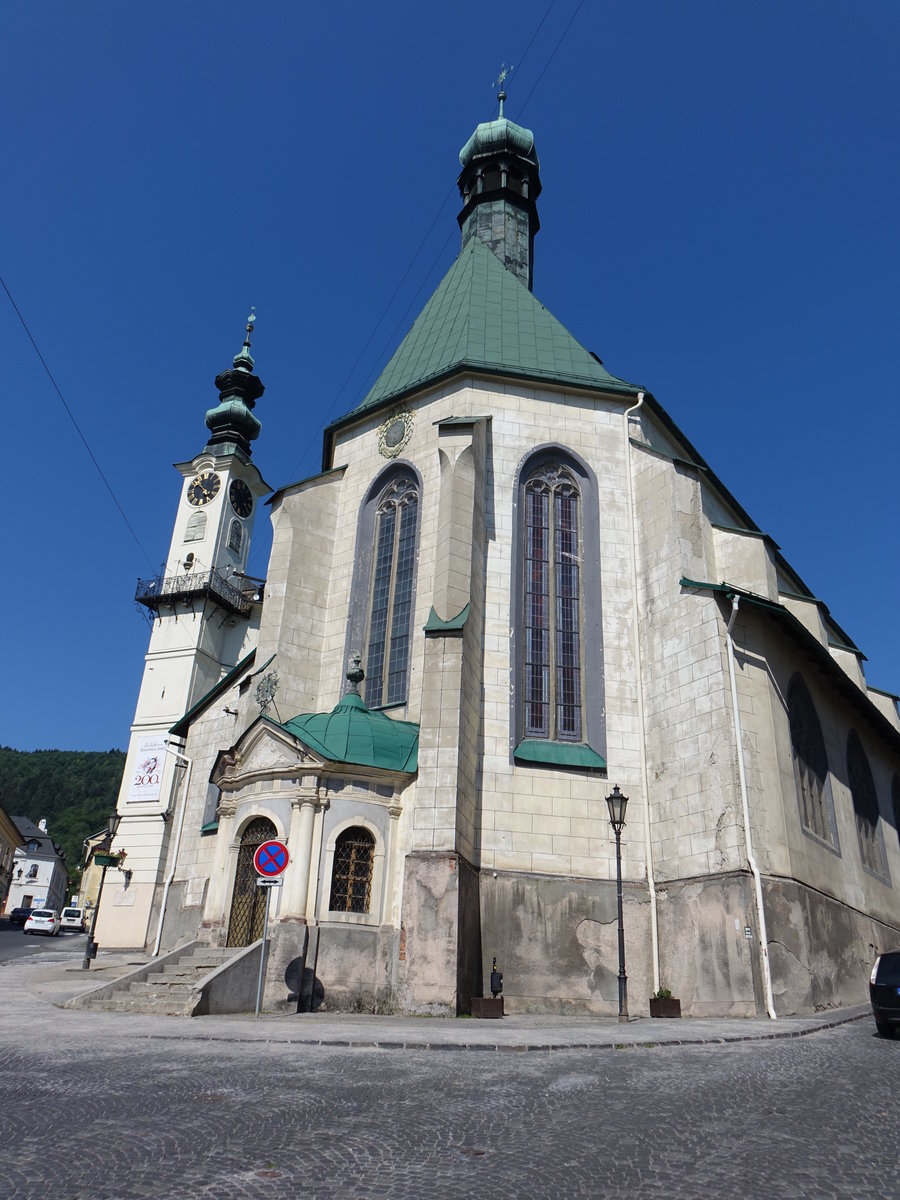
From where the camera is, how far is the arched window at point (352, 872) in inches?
636

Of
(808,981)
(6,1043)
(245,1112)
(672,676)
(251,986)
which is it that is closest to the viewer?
(245,1112)

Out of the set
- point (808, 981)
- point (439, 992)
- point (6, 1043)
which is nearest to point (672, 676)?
point (808, 981)

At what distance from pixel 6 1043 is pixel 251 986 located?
17.3 feet

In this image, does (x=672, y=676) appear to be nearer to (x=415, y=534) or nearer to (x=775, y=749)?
(x=775, y=749)

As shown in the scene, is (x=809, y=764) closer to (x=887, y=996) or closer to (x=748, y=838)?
(x=748, y=838)

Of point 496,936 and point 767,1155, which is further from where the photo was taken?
point 496,936

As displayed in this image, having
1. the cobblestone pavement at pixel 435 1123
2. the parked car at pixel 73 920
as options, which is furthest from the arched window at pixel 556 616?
the parked car at pixel 73 920

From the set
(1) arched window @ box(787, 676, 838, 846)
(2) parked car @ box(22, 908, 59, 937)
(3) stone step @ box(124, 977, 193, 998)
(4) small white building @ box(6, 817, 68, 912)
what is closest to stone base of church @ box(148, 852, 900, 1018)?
(3) stone step @ box(124, 977, 193, 998)

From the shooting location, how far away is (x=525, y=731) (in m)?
19.2

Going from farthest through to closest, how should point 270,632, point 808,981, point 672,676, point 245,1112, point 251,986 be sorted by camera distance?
point 270,632
point 672,676
point 808,981
point 251,986
point 245,1112

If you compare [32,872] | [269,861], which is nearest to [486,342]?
[269,861]

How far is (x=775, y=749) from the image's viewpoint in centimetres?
1759

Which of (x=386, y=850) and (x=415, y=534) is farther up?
(x=415, y=534)

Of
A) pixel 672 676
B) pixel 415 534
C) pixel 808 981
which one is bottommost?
pixel 808 981
